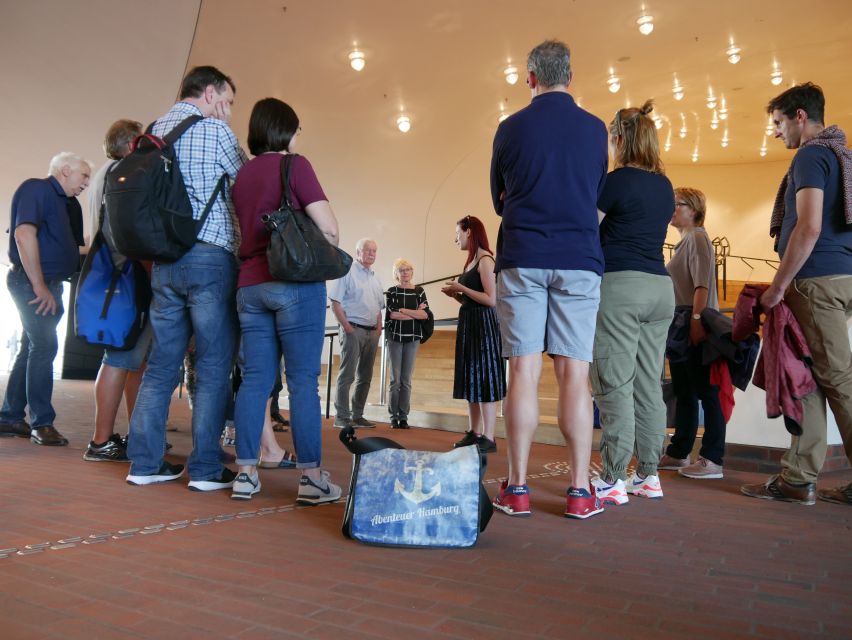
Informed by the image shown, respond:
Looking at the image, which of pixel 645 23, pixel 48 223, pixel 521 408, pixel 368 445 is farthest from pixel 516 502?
pixel 645 23

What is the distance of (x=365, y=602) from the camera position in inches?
63.7

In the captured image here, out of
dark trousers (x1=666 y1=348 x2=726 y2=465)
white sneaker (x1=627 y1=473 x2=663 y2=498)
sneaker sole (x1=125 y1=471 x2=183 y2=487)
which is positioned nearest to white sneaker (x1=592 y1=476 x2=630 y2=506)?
white sneaker (x1=627 y1=473 x2=663 y2=498)

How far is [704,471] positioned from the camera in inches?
162

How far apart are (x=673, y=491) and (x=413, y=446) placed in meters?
2.28

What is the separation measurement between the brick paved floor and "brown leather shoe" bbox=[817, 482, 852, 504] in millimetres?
312

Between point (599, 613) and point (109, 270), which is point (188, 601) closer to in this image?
point (599, 613)

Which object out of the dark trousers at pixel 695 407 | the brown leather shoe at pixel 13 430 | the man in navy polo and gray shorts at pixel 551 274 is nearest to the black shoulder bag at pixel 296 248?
the man in navy polo and gray shorts at pixel 551 274

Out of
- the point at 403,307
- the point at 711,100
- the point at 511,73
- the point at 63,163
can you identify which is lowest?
the point at 403,307

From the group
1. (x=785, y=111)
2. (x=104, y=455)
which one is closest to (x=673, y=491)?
(x=785, y=111)

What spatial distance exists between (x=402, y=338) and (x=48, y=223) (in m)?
3.50

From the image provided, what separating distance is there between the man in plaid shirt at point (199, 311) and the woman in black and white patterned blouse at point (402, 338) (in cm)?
392

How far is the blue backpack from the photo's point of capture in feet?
11.4

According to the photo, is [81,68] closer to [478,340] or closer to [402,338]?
[402,338]

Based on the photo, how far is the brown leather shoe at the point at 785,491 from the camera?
328 cm
